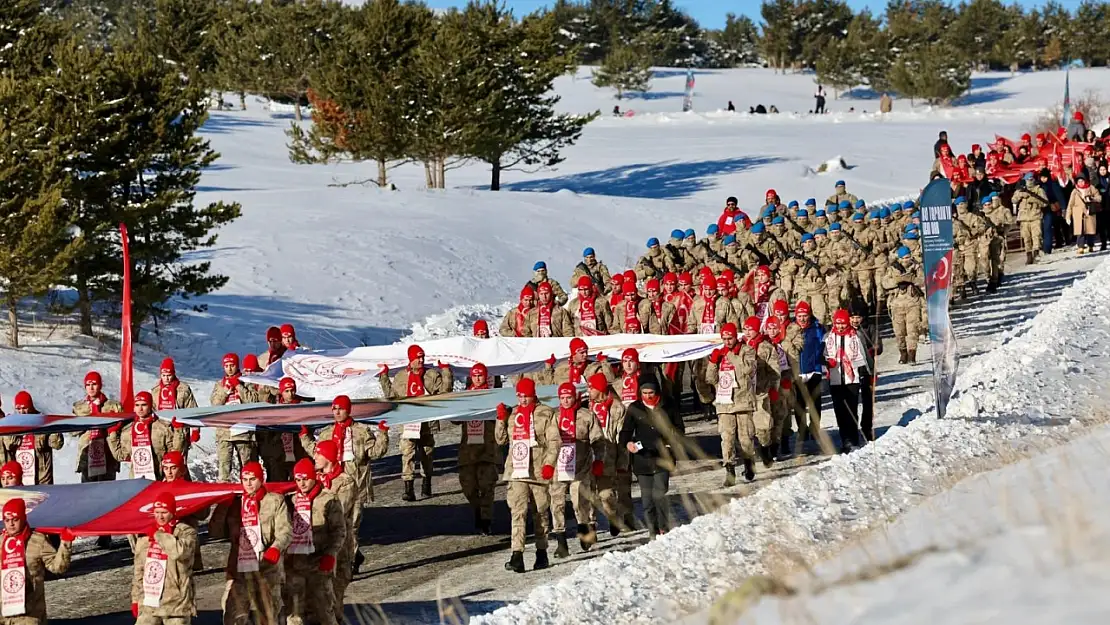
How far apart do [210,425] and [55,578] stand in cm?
221

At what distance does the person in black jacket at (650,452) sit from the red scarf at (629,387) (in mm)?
532

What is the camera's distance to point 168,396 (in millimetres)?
16109

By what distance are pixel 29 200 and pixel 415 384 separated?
31.3 feet

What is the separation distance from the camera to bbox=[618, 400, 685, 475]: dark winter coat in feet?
44.7

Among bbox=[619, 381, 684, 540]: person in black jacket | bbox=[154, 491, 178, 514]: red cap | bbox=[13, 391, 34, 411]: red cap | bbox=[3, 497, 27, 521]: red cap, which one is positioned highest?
bbox=[13, 391, 34, 411]: red cap

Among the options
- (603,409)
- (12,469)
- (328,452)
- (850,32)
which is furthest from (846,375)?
(850,32)

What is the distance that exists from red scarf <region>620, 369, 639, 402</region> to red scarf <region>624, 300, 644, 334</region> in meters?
4.79

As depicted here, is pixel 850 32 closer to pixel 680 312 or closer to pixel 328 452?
pixel 680 312

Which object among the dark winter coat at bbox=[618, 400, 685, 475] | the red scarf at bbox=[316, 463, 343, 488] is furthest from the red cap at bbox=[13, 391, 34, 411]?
the dark winter coat at bbox=[618, 400, 685, 475]

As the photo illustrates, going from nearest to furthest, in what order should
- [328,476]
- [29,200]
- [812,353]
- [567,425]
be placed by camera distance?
[328,476], [567,425], [812,353], [29,200]

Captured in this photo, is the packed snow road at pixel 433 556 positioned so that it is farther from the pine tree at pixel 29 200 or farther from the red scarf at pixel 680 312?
the pine tree at pixel 29 200

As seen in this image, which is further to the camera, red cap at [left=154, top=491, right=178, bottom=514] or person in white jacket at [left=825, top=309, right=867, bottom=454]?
person in white jacket at [left=825, top=309, right=867, bottom=454]

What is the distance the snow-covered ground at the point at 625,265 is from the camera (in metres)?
10.9

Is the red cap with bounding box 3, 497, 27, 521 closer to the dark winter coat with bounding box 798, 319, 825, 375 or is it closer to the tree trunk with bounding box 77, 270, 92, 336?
the dark winter coat with bounding box 798, 319, 825, 375
